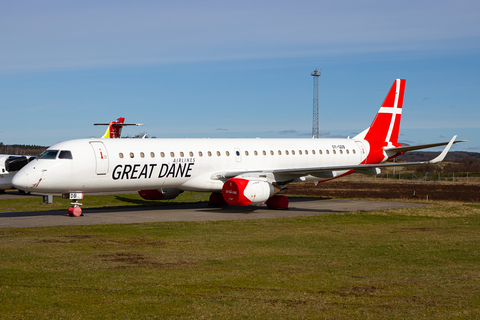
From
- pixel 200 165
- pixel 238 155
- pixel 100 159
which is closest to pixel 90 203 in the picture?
pixel 200 165

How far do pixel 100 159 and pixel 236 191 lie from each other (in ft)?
21.1

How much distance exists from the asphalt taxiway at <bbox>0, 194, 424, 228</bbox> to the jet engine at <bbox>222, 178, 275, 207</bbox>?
0.68m

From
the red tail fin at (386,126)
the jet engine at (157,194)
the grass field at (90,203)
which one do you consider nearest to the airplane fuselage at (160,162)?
the jet engine at (157,194)

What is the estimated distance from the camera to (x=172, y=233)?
17.7 metres

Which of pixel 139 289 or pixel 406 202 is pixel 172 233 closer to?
pixel 139 289

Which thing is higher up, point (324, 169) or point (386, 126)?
point (386, 126)

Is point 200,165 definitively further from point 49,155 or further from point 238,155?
point 49,155

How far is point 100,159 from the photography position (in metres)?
22.8

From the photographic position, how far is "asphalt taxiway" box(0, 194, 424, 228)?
69.6 ft

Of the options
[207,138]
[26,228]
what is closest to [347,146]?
[207,138]

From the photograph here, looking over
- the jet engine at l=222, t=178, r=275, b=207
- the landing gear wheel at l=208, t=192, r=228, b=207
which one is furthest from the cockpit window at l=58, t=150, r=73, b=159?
the landing gear wheel at l=208, t=192, r=228, b=207

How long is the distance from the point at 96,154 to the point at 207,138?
7133 mm

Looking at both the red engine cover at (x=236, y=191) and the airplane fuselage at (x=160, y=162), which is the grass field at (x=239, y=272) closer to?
the airplane fuselage at (x=160, y=162)

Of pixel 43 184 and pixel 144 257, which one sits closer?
pixel 144 257
